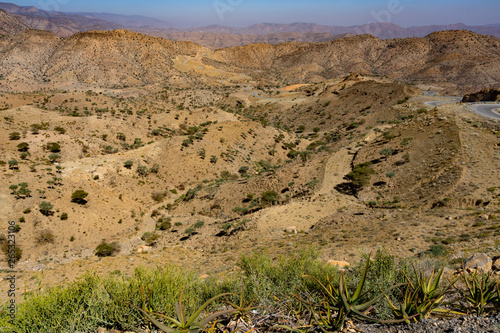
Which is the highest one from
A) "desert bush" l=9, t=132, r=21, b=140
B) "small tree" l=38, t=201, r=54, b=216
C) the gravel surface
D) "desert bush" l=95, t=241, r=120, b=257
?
the gravel surface

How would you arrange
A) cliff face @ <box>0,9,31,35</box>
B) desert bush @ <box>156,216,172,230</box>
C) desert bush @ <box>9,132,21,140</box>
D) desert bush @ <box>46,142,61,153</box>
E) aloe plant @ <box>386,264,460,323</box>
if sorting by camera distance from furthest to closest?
cliff face @ <box>0,9,31,35</box>, desert bush @ <box>46,142,61,153</box>, desert bush @ <box>9,132,21,140</box>, desert bush @ <box>156,216,172,230</box>, aloe plant @ <box>386,264,460,323</box>

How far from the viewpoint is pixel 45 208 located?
20.5 meters

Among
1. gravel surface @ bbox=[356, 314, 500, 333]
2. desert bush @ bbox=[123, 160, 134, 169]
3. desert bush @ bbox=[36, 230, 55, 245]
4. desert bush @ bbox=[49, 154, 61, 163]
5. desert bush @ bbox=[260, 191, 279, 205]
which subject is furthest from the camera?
desert bush @ bbox=[123, 160, 134, 169]

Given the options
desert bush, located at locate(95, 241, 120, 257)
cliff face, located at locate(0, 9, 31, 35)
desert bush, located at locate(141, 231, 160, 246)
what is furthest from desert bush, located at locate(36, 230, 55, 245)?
cliff face, located at locate(0, 9, 31, 35)

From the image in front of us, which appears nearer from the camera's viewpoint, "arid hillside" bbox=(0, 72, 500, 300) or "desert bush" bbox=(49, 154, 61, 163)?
"arid hillside" bbox=(0, 72, 500, 300)

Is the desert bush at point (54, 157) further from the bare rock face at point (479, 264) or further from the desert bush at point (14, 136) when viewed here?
the bare rock face at point (479, 264)

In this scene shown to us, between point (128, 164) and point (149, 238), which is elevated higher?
point (128, 164)

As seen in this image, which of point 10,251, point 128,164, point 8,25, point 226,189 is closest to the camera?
point 10,251

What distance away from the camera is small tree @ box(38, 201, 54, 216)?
20.6m

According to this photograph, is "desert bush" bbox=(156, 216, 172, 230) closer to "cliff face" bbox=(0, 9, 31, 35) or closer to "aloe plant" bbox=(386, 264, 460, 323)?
"aloe plant" bbox=(386, 264, 460, 323)

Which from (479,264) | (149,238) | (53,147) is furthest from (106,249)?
(479,264)

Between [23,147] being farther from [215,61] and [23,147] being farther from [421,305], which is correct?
[215,61]

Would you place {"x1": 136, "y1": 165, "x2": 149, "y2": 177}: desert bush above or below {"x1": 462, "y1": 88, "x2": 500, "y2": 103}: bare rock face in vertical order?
below

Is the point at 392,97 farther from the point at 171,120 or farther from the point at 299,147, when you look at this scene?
the point at 171,120
